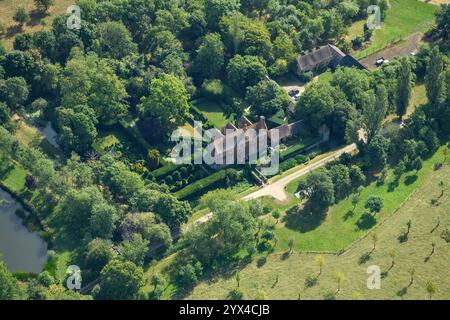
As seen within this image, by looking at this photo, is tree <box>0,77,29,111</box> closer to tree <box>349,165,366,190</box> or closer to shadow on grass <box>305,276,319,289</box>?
tree <box>349,165,366,190</box>

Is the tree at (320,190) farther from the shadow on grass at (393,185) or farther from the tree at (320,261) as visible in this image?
the shadow on grass at (393,185)

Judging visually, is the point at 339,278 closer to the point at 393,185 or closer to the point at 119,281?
the point at 393,185

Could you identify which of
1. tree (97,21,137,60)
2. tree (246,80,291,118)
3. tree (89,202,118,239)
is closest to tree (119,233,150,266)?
tree (89,202,118,239)

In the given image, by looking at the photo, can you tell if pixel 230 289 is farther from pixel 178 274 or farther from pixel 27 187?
pixel 27 187

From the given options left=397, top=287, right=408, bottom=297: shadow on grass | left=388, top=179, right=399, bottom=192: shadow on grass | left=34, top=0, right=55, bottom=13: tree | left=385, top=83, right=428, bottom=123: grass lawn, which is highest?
left=34, top=0, right=55, bottom=13: tree

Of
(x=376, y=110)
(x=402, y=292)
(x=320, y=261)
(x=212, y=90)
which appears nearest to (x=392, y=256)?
(x=402, y=292)

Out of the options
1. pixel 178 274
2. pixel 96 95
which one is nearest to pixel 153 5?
pixel 96 95
